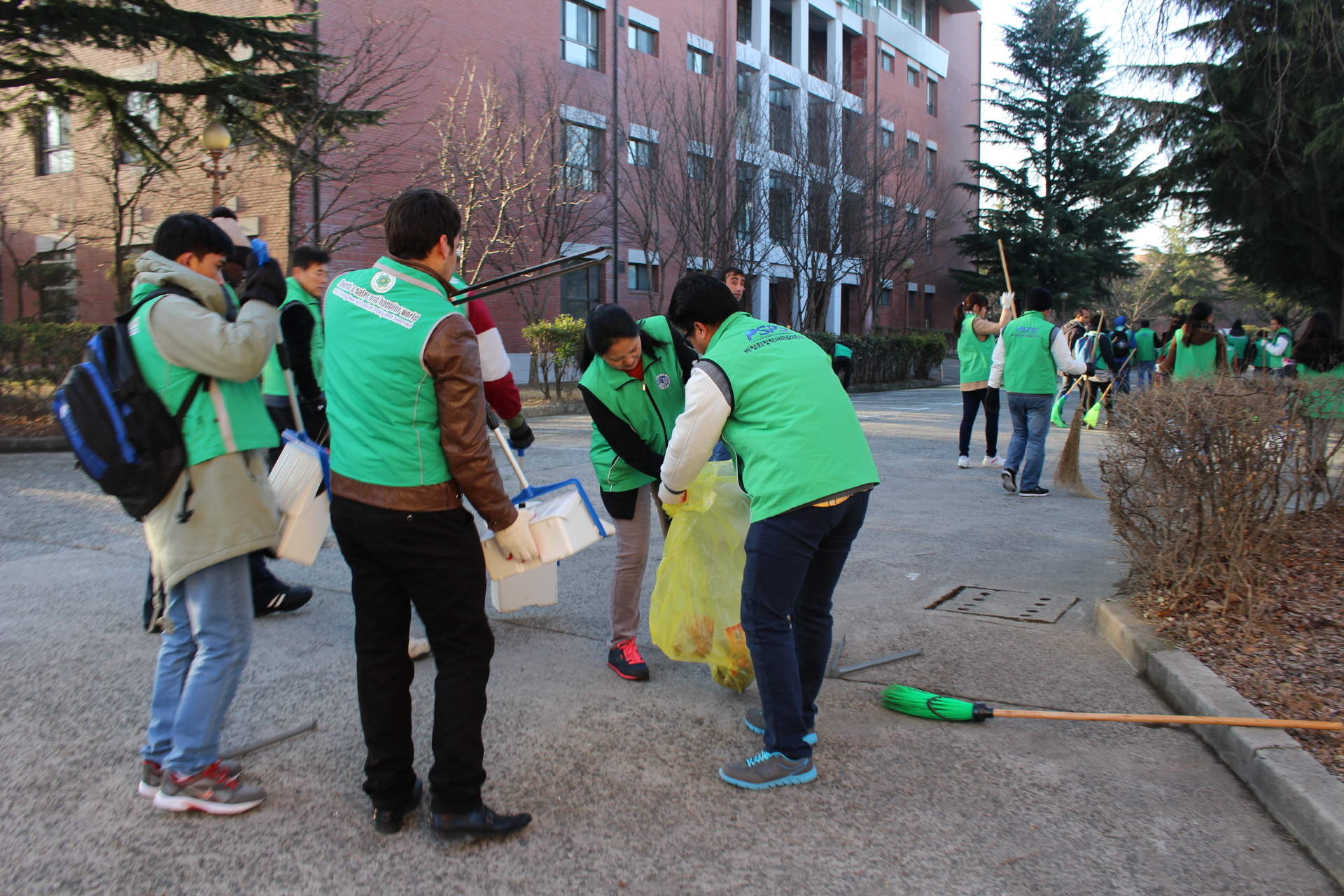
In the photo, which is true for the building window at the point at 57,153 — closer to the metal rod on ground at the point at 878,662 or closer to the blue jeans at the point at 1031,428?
the blue jeans at the point at 1031,428

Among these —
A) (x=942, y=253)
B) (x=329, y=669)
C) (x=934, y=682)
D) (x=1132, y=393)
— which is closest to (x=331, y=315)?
(x=329, y=669)

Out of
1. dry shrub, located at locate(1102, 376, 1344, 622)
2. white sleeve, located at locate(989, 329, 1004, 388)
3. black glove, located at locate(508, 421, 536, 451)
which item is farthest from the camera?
white sleeve, located at locate(989, 329, 1004, 388)

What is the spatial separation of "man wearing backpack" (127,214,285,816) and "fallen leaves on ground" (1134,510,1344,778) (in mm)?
3424

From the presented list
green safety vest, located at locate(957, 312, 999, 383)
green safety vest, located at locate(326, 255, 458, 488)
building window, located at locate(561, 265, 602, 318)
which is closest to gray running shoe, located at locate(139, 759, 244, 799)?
green safety vest, located at locate(326, 255, 458, 488)

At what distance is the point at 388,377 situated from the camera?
2.48 meters

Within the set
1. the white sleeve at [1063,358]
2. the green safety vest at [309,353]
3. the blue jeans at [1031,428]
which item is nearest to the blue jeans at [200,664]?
the green safety vest at [309,353]

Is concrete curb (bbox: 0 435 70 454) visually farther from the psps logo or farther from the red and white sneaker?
the psps logo

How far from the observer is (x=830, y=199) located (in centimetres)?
2412

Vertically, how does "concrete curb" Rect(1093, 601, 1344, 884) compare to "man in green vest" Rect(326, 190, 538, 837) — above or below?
below

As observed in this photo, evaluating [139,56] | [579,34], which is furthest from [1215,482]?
[579,34]

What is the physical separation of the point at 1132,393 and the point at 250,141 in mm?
13446

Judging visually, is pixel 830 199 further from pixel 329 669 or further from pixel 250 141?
pixel 329 669

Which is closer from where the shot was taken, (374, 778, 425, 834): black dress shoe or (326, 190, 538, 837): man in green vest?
(326, 190, 538, 837): man in green vest

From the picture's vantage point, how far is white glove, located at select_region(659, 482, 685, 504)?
10.5 ft
